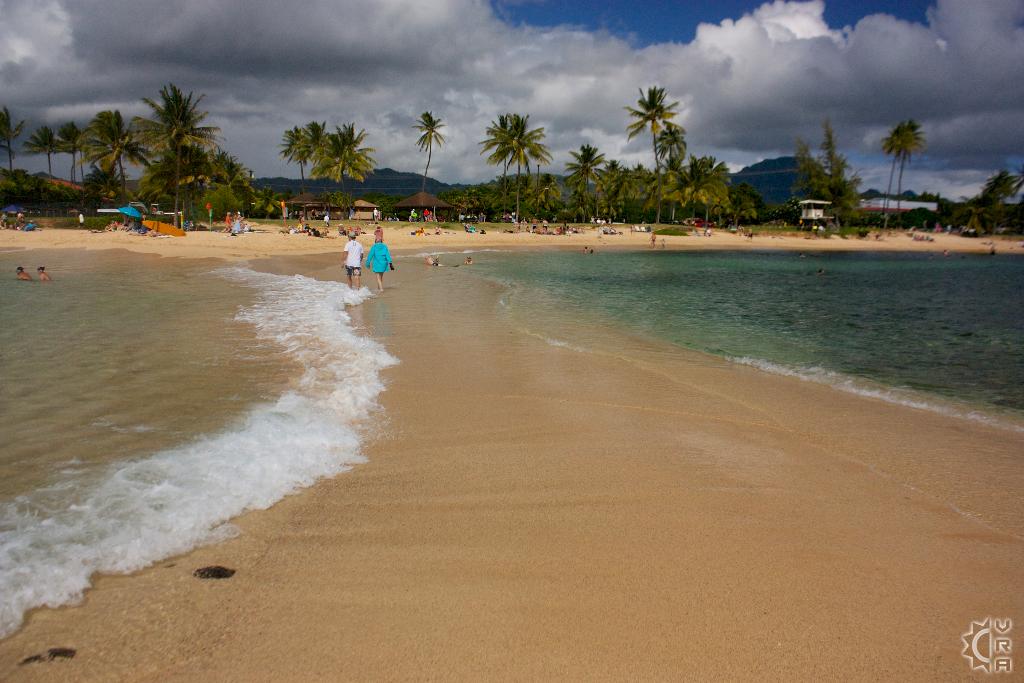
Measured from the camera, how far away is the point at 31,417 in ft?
15.9

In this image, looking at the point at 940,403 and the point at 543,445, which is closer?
the point at 543,445

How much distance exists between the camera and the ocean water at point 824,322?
785cm

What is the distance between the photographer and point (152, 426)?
15.5 feet

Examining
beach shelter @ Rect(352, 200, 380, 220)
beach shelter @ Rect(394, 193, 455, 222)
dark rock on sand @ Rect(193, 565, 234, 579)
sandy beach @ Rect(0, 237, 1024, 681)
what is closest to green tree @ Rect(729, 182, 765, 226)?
beach shelter @ Rect(394, 193, 455, 222)

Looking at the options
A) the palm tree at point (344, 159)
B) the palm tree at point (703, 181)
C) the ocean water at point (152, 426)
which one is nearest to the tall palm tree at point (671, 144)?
the palm tree at point (703, 181)

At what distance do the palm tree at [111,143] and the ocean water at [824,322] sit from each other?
35058 mm

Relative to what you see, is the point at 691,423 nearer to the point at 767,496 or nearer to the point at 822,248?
the point at 767,496

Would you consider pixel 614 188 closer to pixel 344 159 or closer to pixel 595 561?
pixel 344 159

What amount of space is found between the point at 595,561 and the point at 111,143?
5465cm

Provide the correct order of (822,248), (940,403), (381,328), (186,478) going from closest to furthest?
1. (186,478)
2. (940,403)
3. (381,328)
4. (822,248)

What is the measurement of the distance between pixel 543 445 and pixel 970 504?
9.54 ft

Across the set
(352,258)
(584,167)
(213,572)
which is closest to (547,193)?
(584,167)

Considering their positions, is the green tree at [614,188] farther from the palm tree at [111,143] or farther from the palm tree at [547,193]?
the palm tree at [111,143]

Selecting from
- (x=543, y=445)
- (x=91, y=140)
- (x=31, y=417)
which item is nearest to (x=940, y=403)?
(x=543, y=445)
